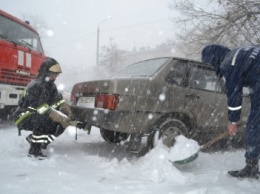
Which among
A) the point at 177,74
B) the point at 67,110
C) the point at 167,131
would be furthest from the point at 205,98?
the point at 67,110

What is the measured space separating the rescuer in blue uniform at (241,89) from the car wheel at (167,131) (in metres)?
0.88

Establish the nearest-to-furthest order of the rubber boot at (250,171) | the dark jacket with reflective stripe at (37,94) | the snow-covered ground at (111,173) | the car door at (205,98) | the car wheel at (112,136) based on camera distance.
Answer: the snow-covered ground at (111,173), the rubber boot at (250,171), the dark jacket with reflective stripe at (37,94), the car door at (205,98), the car wheel at (112,136)

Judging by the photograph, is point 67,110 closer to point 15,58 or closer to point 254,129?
point 15,58

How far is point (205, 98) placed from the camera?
15.5 feet

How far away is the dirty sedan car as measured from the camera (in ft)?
13.3

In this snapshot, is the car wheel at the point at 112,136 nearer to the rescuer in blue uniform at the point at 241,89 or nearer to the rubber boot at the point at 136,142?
the rubber boot at the point at 136,142

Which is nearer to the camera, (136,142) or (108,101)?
(108,101)

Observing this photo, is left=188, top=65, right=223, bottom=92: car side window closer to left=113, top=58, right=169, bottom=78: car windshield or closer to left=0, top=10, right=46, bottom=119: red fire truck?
left=113, top=58, right=169, bottom=78: car windshield

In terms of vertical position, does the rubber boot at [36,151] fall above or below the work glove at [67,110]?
below

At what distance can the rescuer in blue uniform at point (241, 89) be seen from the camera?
143 inches

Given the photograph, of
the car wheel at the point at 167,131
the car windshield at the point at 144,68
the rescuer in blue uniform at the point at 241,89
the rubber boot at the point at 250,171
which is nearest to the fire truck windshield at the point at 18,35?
the car windshield at the point at 144,68

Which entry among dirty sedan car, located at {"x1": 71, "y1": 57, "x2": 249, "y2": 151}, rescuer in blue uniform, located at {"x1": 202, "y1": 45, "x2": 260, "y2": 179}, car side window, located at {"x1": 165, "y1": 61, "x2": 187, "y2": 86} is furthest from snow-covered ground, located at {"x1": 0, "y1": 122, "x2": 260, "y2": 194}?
car side window, located at {"x1": 165, "y1": 61, "x2": 187, "y2": 86}

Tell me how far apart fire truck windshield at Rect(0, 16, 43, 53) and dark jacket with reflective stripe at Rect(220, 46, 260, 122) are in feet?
15.6

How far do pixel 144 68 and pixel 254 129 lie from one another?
6.38 feet
